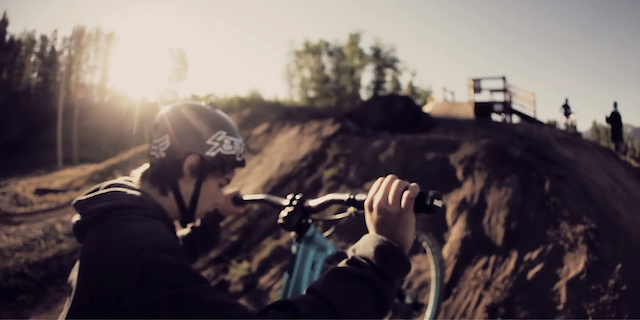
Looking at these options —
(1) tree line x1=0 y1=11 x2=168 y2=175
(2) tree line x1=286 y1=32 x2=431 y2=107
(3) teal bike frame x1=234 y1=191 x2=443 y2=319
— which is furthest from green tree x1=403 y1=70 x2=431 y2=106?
(3) teal bike frame x1=234 y1=191 x2=443 y2=319

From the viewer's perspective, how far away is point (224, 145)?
9.35 feet

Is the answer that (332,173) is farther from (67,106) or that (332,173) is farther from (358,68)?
(67,106)

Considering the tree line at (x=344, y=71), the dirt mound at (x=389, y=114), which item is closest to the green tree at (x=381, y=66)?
the tree line at (x=344, y=71)

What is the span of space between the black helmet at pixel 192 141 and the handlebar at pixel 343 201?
330mm

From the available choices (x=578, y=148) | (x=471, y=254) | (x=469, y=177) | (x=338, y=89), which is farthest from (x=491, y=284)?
(x=338, y=89)

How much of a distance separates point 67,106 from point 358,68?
32769 mm

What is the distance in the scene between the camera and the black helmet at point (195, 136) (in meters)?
2.72

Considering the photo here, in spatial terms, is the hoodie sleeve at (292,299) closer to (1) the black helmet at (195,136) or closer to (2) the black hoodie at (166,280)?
(2) the black hoodie at (166,280)

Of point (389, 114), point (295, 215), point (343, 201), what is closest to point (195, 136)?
point (295, 215)

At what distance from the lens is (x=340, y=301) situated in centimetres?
149

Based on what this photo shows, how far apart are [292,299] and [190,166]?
1.49m

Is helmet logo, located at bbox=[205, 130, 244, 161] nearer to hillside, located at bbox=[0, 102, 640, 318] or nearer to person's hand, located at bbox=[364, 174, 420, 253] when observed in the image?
person's hand, located at bbox=[364, 174, 420, 253]

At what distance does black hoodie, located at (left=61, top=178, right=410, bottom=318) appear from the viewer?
1421 mm

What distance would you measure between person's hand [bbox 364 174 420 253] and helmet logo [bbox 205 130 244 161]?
147cm
